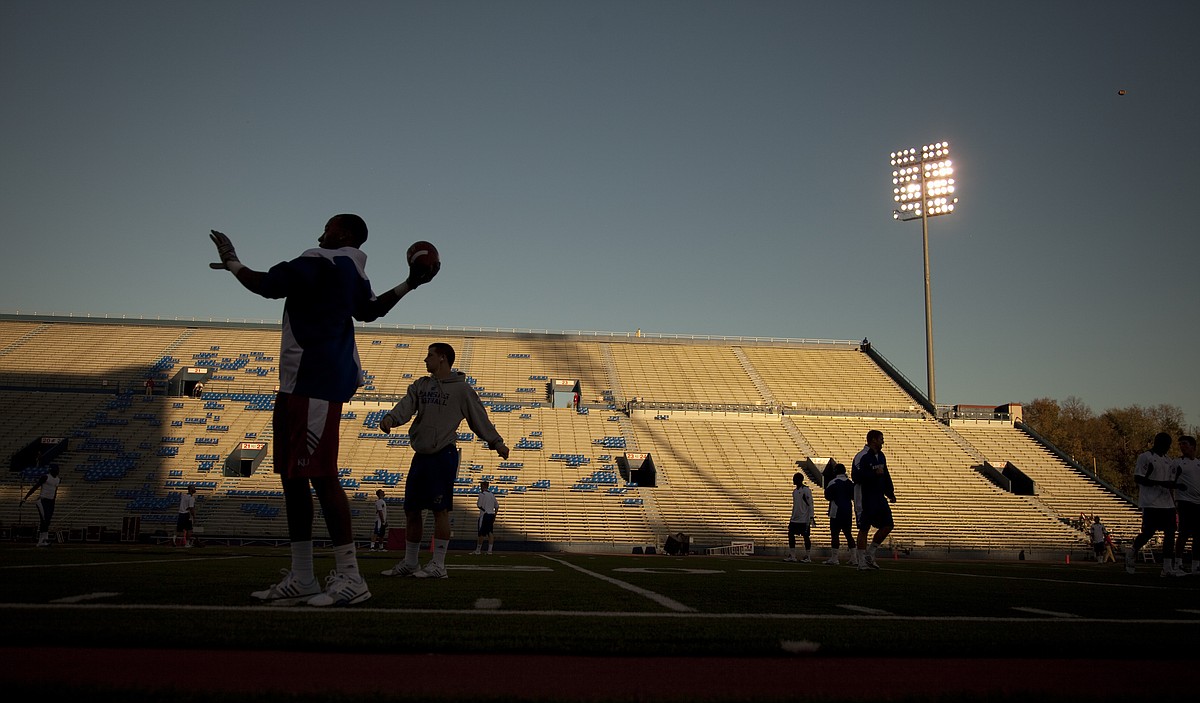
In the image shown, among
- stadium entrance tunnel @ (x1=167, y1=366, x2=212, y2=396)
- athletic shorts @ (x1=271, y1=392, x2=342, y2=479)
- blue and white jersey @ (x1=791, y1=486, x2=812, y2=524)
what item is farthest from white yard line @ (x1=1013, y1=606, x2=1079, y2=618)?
stadium entrance tunnel @ (x1=167, y1=366, x2=212, y2=396)

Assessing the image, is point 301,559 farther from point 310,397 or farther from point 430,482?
point 430,482

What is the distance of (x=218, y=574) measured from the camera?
555 cm

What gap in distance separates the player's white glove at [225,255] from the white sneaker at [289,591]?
149cm

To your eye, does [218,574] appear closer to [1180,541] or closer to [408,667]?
[408,667]

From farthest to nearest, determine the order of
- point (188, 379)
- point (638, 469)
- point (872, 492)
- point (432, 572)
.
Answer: point (188, 379) → point (638, 469) → point (872, 492) → point (432, 572)

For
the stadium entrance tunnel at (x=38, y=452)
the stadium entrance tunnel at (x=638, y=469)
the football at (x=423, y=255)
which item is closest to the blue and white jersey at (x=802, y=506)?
the football at (x=423, y=255)

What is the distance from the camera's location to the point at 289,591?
3744mm

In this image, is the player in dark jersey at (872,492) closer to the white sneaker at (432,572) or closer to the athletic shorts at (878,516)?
the athletic shorts at (878,516)

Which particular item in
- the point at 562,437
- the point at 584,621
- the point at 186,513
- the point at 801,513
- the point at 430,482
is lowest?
the point at 186,513

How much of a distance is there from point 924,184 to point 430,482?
37.2 metres

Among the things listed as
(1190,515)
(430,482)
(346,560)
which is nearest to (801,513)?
(1190,515)

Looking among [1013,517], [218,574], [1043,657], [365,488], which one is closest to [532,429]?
[365,488]

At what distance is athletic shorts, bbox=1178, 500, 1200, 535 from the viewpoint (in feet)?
31.0

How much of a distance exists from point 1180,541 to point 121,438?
33716 millimetres
